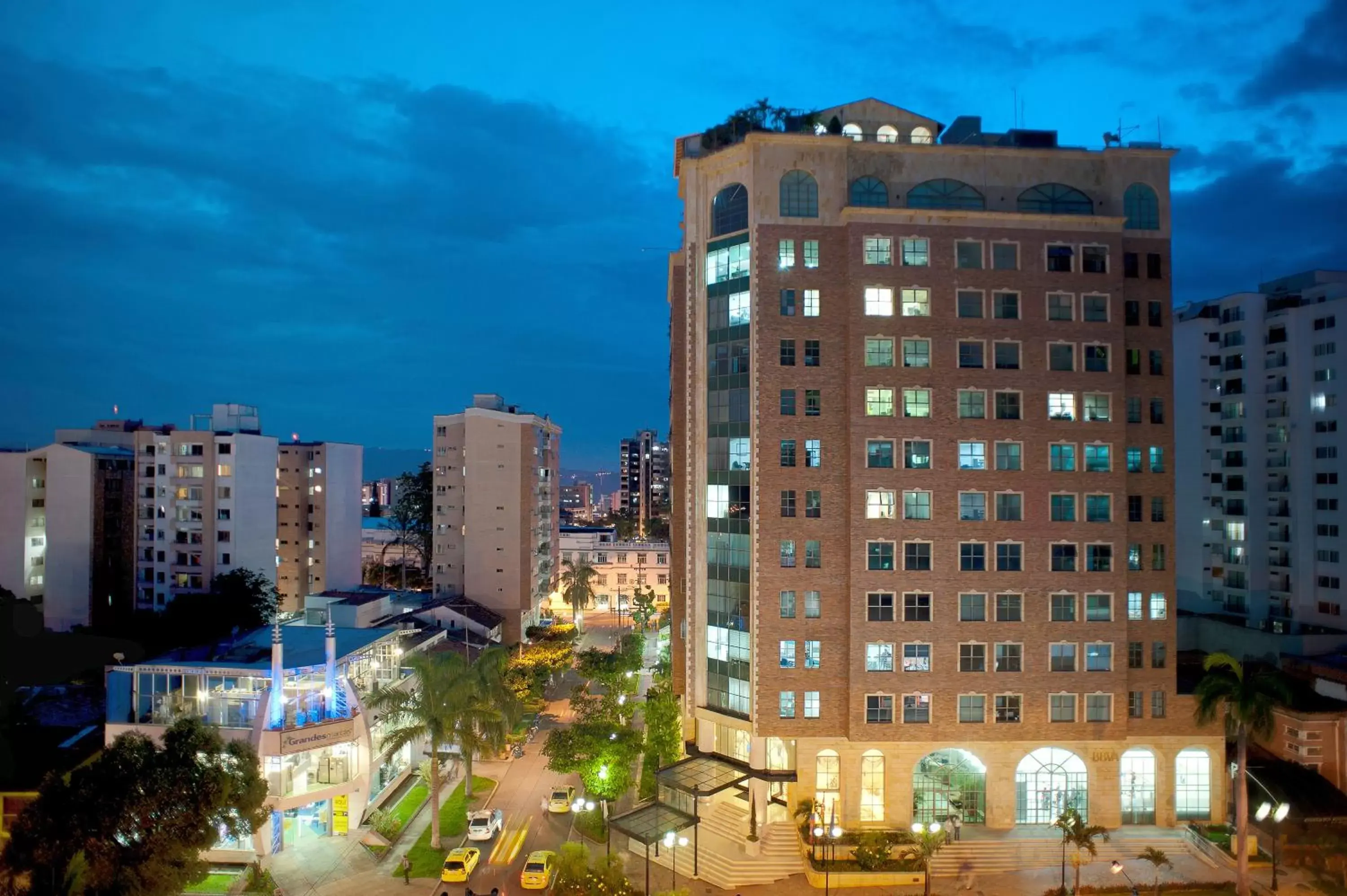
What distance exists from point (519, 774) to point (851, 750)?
23047 mm

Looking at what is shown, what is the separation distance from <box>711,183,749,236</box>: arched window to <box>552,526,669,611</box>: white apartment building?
293 feet

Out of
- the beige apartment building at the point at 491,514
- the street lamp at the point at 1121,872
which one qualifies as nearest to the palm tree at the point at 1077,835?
the street lamp at the point at 1121,872

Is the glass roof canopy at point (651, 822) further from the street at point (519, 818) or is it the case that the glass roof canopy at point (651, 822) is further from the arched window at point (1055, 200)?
the arched window at point (1055, 200)

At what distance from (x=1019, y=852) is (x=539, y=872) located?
2377 cm

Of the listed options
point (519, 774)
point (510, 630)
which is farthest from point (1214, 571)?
point (510, 630)

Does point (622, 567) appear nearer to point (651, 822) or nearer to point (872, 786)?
point (872, 786)

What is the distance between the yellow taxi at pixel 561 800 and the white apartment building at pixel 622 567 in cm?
8266

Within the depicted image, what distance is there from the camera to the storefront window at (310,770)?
1593 inches

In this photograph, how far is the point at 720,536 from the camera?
1832 inches

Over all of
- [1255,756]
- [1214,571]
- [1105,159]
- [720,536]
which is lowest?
[1255,756]

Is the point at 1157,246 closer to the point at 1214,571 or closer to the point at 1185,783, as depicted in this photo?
the point at 1185,783

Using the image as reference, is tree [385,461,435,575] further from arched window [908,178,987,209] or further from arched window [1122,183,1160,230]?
arched window [1122,183,1160,230]

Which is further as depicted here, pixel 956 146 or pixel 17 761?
pixel 956 146

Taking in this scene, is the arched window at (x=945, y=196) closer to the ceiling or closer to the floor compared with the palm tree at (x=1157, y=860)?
closer to the ceiling
